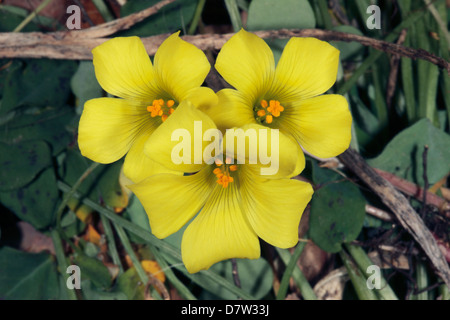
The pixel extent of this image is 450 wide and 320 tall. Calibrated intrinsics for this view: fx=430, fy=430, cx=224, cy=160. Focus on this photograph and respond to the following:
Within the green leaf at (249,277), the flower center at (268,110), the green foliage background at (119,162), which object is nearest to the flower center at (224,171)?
the flower center at (268,110)

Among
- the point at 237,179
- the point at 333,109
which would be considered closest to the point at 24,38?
the point at 237,179

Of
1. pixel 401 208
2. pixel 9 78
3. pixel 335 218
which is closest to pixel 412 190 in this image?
pixel 401 208

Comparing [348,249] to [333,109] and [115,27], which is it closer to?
[333,109]

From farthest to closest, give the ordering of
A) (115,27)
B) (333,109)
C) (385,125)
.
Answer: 1. (385,125)
2. (115,27)
3. (333,109)

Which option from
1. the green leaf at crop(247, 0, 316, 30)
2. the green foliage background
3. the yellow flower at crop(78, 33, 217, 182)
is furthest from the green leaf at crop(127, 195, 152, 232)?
the green leaf at crop(247, 0, 316, 30)

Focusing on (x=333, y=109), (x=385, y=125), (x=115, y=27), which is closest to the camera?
(x=333, y=109)
